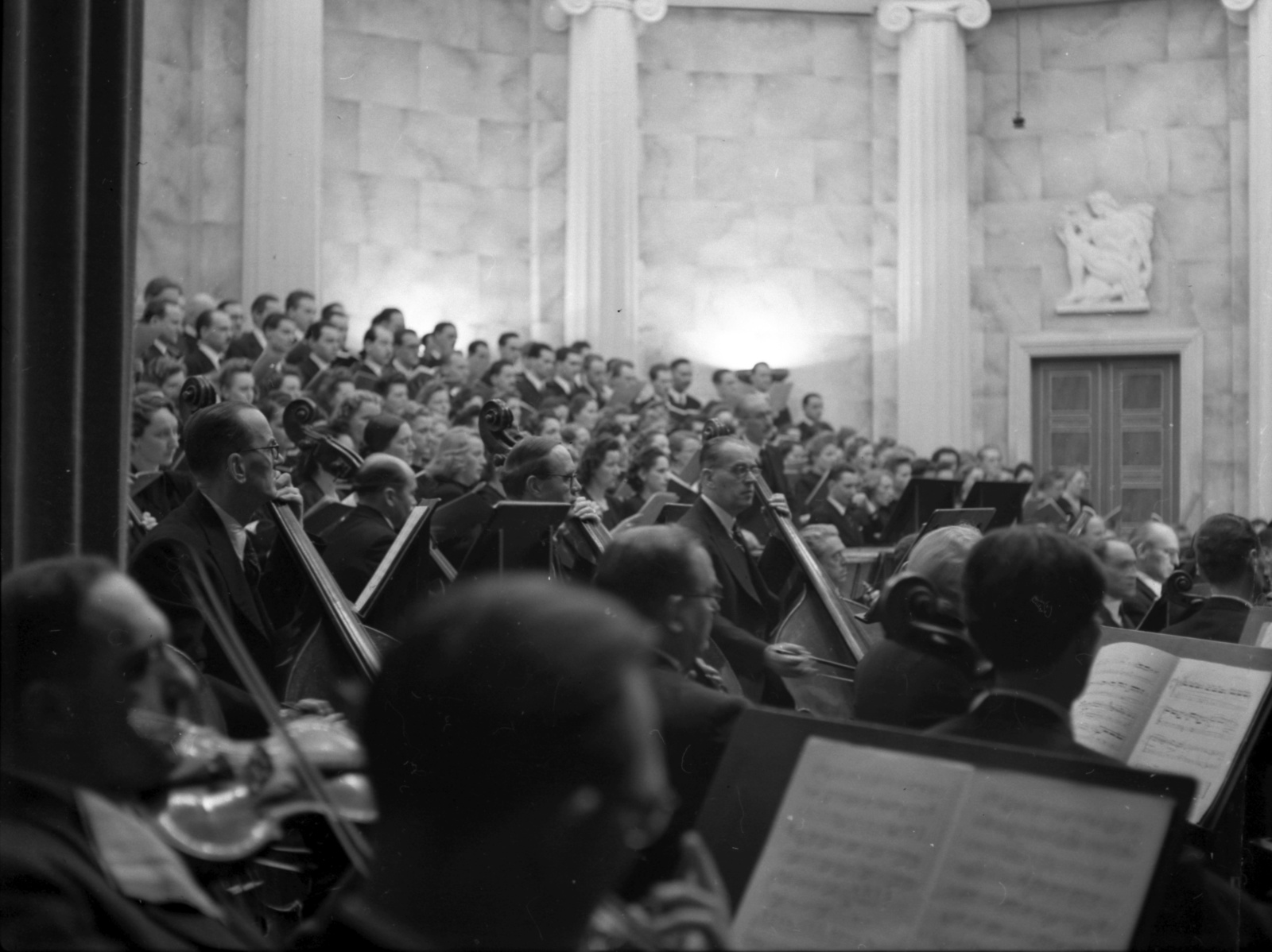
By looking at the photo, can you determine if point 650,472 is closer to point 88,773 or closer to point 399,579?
point 399,579

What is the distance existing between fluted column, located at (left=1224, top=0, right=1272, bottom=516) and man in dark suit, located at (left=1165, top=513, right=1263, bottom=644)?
11803 millimetres

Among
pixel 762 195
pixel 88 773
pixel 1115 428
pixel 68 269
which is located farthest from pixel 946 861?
pixel 1115 428

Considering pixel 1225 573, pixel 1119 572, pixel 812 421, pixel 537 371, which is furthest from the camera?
pixel 812 421

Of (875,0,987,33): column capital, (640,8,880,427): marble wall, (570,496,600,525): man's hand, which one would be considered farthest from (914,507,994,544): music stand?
(875,0,987,33): column capital

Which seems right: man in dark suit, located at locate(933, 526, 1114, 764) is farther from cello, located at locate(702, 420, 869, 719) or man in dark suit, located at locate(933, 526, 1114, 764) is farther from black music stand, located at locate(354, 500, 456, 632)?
black music stand, located at locate(354, 500, 456, 632)

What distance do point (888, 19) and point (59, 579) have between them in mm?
16059

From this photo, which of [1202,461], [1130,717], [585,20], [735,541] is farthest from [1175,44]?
[1130,717]

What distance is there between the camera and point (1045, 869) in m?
1.40

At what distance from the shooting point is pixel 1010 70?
1678cm

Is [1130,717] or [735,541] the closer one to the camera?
[1130,717]

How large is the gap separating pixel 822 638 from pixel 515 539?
32.5 inches

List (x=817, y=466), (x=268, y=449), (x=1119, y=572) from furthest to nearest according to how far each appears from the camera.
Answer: (x=817, y=466) < (x=1119, y=572) < (x=268, y=449)

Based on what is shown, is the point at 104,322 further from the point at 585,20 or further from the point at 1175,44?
the point at 1175,44

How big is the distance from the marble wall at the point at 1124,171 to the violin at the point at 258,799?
619 inches
